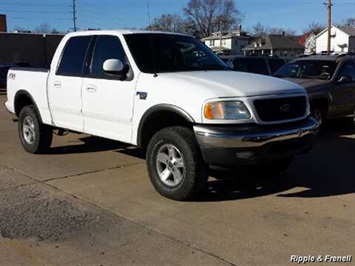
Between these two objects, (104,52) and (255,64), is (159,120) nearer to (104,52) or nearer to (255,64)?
(104,52)

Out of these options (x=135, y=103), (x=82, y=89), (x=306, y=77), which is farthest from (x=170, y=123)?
(x=306, y=77)

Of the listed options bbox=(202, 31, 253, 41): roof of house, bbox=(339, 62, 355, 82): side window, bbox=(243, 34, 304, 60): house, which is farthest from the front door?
bbox=(202, 31, 253, 41): roof of house

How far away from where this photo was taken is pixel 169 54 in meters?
6.86

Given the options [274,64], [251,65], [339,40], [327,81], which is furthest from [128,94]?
[339,40]

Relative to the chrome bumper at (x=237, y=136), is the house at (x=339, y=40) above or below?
above

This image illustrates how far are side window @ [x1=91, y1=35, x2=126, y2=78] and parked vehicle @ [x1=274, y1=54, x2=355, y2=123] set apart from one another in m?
4.79

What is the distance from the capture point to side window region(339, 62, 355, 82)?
11328 millimetres

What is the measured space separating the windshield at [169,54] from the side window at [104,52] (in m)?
0.18

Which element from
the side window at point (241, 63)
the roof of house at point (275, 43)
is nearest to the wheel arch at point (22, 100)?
the side window at point (241, 63)

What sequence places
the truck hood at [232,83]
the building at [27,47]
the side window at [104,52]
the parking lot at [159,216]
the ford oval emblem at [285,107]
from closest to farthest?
1. the parking lot at [159,216]
2. the truck hood at [232,83]
3. the ford oval emblem at [285,107]
4. the side window at [104,52]
5. the building at [27,47]

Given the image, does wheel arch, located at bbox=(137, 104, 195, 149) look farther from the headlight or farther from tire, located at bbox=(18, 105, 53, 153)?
tire, located at bbox=(18, 105, 53, 153)

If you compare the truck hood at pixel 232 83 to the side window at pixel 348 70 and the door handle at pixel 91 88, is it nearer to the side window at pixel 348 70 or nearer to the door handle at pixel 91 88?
the door handle at pixel 91 88

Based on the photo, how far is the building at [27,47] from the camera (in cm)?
5462

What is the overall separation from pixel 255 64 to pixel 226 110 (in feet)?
30.7
